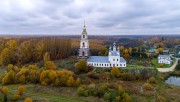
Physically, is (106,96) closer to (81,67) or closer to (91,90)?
(91,90)

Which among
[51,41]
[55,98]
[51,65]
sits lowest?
[55,98]

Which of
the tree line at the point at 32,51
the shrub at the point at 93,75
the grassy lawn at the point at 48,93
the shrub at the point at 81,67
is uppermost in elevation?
the tree line at the point at 32,51

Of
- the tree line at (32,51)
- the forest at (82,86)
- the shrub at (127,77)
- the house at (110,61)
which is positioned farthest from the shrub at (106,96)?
the tree line at (32,51)

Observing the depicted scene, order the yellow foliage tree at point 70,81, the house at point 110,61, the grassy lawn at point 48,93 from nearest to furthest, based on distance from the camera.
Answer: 1. the grassy lawn at point 48,93
2. the yellow foliage tree at point 70,81
3. the house at point 110,61

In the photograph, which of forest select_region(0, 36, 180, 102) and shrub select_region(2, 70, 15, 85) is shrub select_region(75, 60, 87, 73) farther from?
shrub select_region(2, 70, 15, 85)

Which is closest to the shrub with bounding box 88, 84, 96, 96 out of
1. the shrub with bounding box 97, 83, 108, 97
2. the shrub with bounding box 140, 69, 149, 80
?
the shrub with bounding box 97, 83, 108, 97

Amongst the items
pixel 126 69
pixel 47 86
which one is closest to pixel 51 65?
pixel 47 86

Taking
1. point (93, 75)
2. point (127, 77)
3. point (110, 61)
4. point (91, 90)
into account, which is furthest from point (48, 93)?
point (110, 61)

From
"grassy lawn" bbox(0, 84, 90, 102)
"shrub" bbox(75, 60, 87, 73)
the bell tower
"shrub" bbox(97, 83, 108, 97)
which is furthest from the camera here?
the bell tower

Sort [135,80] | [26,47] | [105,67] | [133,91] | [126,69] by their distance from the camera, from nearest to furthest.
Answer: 1. [133,91]
2. [135,80]
3. [126,69]
4. [105,67]
5. [26,47]

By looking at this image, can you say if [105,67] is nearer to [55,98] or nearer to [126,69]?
[126,69]

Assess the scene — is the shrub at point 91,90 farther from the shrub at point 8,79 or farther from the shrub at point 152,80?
the shrub at point 8,79
